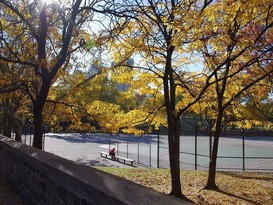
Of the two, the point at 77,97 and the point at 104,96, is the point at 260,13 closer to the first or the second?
the point at 77,97

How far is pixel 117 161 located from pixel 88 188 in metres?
23.4

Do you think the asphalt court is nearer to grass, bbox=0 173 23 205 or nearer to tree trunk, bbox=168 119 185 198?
tree trunk, bbox=168 119 185 198

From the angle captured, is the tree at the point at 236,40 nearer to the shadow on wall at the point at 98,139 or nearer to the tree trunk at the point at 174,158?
the tree trunk at the point at 174,158

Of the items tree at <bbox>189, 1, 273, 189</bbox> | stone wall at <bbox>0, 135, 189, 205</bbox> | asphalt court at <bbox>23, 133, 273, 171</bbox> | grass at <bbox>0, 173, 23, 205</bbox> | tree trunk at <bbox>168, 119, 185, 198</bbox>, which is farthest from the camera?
asphalt court at <bbox>23, 133, 273, 171</bbox>

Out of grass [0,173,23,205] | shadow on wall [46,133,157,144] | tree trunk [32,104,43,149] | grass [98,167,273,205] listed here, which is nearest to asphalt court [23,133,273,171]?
shadow on wall [46,133,157,144]

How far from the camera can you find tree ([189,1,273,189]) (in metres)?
7.79

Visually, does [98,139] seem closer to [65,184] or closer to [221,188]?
[221,188]

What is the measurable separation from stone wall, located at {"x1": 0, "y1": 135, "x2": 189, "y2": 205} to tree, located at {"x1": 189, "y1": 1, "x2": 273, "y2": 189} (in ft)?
14.3

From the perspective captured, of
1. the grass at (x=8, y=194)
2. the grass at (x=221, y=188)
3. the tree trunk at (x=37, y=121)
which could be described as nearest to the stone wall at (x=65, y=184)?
the grass at (x=8, y=194)

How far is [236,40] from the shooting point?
965cm

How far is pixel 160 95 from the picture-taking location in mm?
13359

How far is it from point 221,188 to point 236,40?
5.61m

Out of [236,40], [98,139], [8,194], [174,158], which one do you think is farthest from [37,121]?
[98,139]

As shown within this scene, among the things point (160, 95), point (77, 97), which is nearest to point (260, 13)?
point (160, 95)
